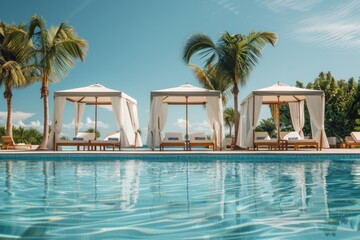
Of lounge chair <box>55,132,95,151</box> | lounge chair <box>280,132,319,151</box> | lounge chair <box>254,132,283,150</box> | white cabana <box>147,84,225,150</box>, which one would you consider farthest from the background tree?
lounge chair <box>55,132,95,151</box>

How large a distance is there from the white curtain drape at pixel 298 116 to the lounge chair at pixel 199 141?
3912 millimetres

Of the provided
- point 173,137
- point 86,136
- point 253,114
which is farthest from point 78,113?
point 253,114

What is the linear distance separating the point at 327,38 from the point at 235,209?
11511mm

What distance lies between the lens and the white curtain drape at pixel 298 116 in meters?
13.8

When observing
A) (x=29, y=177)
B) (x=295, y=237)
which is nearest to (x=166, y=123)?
(x=29, y=177)

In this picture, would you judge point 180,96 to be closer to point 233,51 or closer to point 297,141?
point 233,51

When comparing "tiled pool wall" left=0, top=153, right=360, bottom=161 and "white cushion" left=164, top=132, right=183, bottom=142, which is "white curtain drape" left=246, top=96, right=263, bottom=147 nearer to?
"tiled pool wall" left=0, top=153, right=360, bottom=161

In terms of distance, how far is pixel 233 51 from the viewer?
44.1 ft

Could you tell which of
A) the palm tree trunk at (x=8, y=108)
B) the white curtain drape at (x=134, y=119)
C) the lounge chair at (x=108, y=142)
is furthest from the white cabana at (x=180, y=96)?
the palm tree trunk at (x=8, y=108)

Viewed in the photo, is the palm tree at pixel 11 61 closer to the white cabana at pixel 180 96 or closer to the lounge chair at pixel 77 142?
the lounge chair at pixel 77 142

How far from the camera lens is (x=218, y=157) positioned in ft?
33.5

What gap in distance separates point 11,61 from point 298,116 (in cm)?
1190

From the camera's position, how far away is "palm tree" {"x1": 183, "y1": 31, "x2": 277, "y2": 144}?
44.3 feet

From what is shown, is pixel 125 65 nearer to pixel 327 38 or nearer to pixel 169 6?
pixel 169 6
